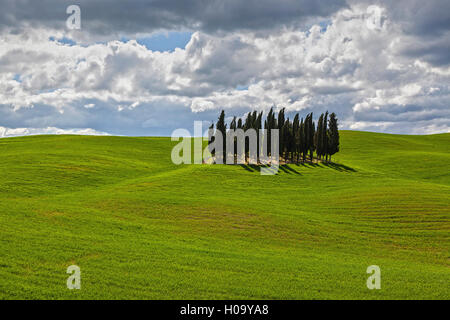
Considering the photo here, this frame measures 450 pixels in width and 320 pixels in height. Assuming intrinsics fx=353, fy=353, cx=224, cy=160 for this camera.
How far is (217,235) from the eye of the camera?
95.2ft

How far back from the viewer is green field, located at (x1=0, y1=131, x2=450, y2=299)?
17234mm

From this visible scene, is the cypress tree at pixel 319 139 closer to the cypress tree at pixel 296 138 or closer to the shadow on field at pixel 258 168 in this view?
the cypress tree at pixel 296 138

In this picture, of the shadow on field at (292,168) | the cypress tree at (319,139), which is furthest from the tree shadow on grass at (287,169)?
the cypress tree at (319,139)

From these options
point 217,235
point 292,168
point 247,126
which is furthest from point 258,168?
point 217,235

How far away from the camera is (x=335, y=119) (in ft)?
316

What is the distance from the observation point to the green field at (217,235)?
17.2m

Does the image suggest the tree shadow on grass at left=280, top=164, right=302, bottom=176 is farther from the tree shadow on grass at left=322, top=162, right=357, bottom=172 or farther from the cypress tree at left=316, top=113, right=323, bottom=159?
the cypress tree at left=316, top=113, right=323, bottom=159

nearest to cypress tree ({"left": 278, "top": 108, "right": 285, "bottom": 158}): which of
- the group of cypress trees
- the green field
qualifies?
the group of cypress trees

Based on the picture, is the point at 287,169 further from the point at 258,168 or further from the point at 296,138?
the point at 296,138

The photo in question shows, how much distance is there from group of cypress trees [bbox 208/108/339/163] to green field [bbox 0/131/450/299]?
24637mm

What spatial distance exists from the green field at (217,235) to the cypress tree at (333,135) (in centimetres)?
2691

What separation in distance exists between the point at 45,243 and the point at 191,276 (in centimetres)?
991

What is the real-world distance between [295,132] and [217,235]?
67.3m
